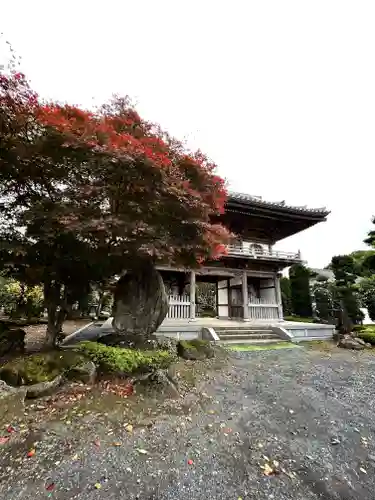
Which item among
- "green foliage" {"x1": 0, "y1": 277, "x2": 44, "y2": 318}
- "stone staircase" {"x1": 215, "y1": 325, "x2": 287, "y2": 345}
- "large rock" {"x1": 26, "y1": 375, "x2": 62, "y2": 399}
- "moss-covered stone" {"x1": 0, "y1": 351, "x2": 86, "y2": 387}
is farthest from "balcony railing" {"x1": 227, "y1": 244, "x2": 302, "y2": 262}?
"green foliage" {"x1": 0, "y1": 277, "x2": 44, "y2": 318}

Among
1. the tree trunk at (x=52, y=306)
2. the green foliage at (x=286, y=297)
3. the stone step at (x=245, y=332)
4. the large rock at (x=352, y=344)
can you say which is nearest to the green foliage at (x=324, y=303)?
the green foliage at (x=286, y=297)

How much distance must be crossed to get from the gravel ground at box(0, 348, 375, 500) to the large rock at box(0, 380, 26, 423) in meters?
0.61

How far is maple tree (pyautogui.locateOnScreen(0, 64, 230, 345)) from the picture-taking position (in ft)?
13.7

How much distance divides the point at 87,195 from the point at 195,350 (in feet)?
15.2

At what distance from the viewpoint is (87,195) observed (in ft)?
14.8

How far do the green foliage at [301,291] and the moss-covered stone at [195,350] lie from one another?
1447 cm

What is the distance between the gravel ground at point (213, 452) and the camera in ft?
7.01

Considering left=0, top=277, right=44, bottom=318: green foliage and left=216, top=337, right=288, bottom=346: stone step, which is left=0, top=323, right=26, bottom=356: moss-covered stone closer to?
left=216, top=337, right=288, bottom=346: stone step

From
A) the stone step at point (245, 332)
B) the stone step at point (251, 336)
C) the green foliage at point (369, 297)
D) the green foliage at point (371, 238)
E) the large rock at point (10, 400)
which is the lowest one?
the large rock at point (10, 400)

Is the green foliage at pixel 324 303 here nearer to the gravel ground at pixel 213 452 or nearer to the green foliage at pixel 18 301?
the gravel ground at pixel 213 452

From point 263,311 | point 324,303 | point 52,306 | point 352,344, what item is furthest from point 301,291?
point 52,306

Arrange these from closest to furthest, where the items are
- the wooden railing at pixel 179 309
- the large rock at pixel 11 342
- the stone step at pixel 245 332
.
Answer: the large rock at pixel 11 342 → the stone step at pixel 245 332 → the wooden railing at pixel 179 309

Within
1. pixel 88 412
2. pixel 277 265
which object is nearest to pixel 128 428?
pixel 88 412

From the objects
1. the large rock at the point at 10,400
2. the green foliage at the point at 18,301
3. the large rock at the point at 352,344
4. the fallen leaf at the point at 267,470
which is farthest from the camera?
the green foliage at the point at 18,301
